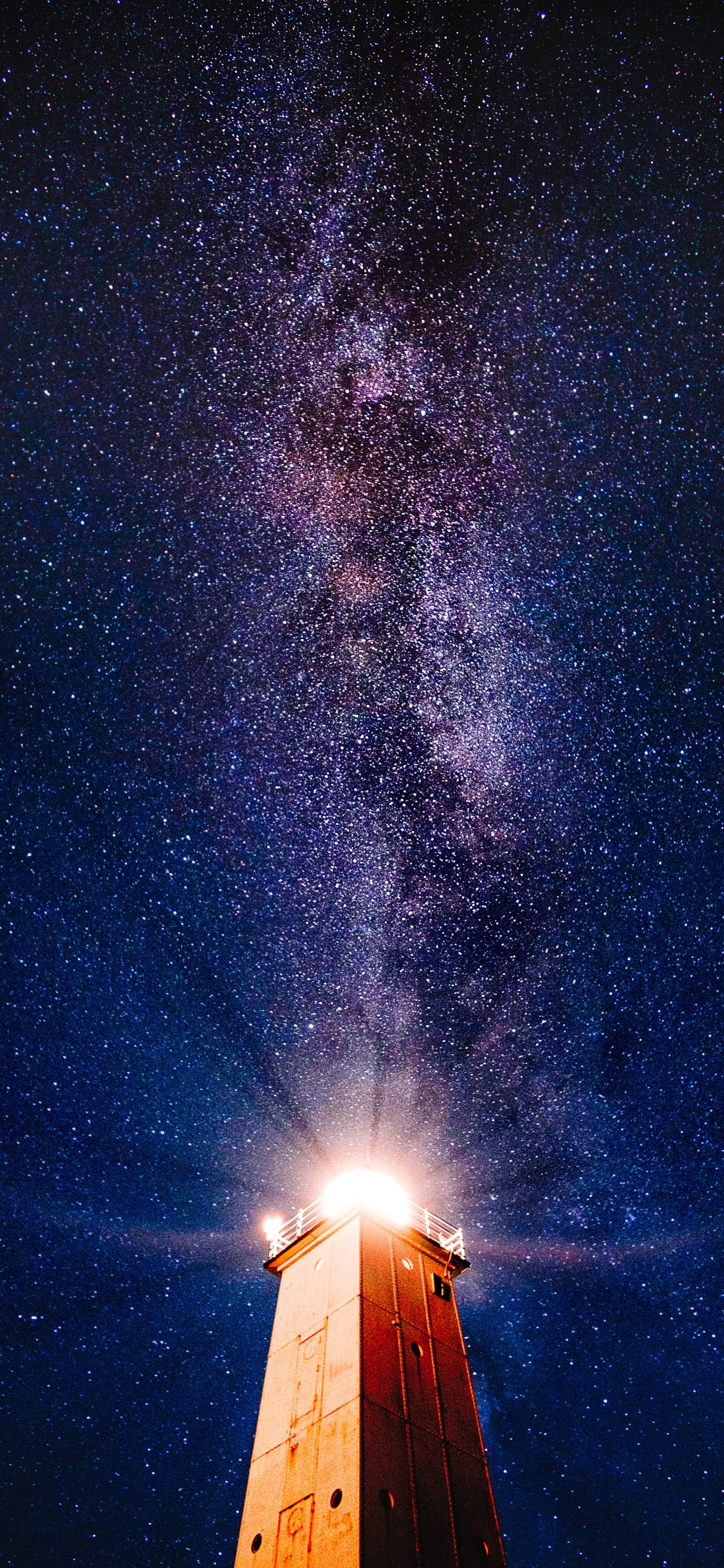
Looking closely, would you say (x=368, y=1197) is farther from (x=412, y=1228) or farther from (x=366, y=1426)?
(x=366, y=1426)

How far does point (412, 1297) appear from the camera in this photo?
39.2 ft

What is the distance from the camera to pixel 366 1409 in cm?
929

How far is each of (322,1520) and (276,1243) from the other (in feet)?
16.8

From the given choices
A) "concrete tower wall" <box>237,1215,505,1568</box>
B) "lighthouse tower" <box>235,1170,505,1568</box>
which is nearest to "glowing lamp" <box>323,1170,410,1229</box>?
"lighthouse tower" <box>235,1170,505,1568</box>

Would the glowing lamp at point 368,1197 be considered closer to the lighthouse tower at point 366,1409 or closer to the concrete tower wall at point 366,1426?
the lighthouse tower at point 366,1409

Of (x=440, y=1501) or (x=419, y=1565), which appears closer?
(x=419, y=1565)

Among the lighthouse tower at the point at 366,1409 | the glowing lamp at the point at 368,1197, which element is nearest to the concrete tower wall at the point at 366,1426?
the lighthouse tower at the point at 366,1409

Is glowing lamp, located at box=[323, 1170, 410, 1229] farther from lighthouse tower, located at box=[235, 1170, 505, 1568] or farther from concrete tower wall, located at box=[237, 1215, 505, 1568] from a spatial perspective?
concrete tower wall, located at box=[237, 1215, 505, 1568]

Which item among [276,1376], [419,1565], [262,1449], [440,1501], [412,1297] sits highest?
[412,1297]

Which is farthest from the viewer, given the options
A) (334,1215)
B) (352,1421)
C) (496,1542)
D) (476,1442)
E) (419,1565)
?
(334,1215)

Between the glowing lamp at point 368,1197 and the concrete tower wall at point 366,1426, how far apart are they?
317 mm

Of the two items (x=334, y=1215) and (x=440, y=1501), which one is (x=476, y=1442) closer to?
(x=440, y=1501)

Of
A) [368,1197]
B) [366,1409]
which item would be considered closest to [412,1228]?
[368,1197]

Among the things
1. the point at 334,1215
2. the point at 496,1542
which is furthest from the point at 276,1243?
the point at 496,1542
